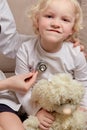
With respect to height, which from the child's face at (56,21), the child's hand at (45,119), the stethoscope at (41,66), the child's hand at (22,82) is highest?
the child's face at (56,21)

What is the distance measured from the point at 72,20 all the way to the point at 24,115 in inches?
15.3

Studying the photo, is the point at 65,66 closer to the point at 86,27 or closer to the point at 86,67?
the point at 86,67

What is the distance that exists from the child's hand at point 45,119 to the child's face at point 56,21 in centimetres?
24

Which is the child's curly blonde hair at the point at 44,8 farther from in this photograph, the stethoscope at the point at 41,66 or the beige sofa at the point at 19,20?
the beige sofa at the point at 19,20

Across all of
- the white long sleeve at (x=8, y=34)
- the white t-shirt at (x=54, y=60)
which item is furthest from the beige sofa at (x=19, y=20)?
the white t-shirt at (x=54, y=60)

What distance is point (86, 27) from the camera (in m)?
1.44

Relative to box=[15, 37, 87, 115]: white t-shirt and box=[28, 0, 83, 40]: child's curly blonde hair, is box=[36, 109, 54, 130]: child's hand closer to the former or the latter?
box=[15, 37, 87, 115]: white t-shirt

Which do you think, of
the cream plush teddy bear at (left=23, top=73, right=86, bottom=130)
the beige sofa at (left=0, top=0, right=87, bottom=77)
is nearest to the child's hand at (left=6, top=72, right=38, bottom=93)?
the cream plush teddy bear at (left=23, top=73, right=86, bottom=130)

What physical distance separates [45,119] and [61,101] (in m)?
0.11

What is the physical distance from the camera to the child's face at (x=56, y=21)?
1.02 m

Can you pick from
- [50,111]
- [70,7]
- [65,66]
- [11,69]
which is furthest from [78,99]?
[11,69]

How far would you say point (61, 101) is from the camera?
35.8 inches

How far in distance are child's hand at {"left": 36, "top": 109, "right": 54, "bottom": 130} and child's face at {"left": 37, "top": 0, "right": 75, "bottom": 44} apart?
0.80 feet

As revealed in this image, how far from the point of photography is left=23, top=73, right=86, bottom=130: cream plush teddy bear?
0.91m
